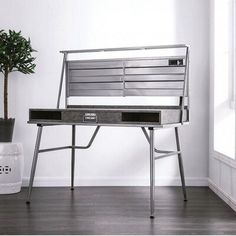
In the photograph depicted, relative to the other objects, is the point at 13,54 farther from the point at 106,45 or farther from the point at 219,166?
the point at 219,166

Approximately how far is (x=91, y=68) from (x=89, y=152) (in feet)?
2.80

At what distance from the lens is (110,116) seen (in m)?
3.38

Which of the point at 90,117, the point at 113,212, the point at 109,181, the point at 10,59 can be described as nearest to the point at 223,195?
the point at 113,212

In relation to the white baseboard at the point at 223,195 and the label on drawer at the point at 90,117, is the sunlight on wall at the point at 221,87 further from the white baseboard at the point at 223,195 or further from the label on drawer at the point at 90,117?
the label on drawer at the point at 90,117

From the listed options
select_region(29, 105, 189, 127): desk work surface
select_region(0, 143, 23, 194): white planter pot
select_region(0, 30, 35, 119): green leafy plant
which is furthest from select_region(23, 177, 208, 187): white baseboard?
select_region(29, 105, 189, 127): desk work surface

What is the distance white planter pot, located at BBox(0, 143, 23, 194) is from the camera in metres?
4.03

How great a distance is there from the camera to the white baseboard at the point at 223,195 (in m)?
3.50

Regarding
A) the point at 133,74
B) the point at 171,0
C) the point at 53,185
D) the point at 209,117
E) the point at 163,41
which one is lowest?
the point at 53,185

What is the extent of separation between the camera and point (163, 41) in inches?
175

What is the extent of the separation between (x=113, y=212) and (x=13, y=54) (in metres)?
1.63

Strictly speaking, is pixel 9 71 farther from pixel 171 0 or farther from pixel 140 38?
pixel 171 0

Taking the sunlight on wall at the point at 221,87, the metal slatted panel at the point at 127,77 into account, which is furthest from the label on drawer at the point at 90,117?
the sunlight on wall at the point at 221,87

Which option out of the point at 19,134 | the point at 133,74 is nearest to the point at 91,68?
the point at 133,74

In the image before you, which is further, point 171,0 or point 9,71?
point 171,0
